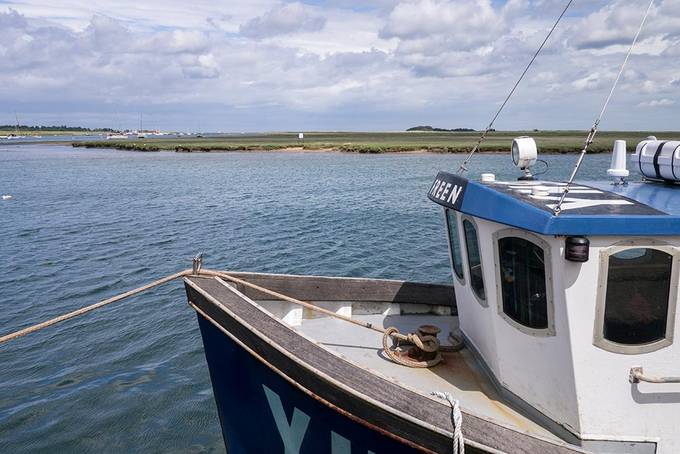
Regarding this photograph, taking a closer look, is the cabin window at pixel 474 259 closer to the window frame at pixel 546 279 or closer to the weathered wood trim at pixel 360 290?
the window frame at pixel 546 279

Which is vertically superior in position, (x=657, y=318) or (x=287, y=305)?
(x=657, y=318)

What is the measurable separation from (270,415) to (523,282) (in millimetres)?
3084

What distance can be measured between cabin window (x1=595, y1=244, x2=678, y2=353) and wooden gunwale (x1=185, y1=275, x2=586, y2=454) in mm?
1015

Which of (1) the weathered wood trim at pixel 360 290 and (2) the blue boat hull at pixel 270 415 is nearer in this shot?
(2) the blue boat hull at pixel 270 415

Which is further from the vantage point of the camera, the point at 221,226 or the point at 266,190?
the point at 266,190

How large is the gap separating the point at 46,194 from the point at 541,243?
41.7 m

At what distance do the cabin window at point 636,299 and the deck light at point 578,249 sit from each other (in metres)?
0.24

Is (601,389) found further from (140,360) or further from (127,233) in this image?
(127,233)

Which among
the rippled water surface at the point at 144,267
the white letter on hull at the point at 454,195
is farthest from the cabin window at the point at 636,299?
the rippled water surface at the point at 144,267

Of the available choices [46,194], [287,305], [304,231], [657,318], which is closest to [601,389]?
[657,318]

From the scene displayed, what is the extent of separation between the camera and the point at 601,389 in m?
4.89

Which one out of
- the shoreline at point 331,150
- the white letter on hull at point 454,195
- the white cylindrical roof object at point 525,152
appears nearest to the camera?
the white letter on hull at point 454,195

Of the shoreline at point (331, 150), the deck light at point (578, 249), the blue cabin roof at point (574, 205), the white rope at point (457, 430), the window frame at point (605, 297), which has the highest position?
the shoreline at point (331, 150)

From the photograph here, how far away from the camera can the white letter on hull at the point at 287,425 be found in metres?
5.89
